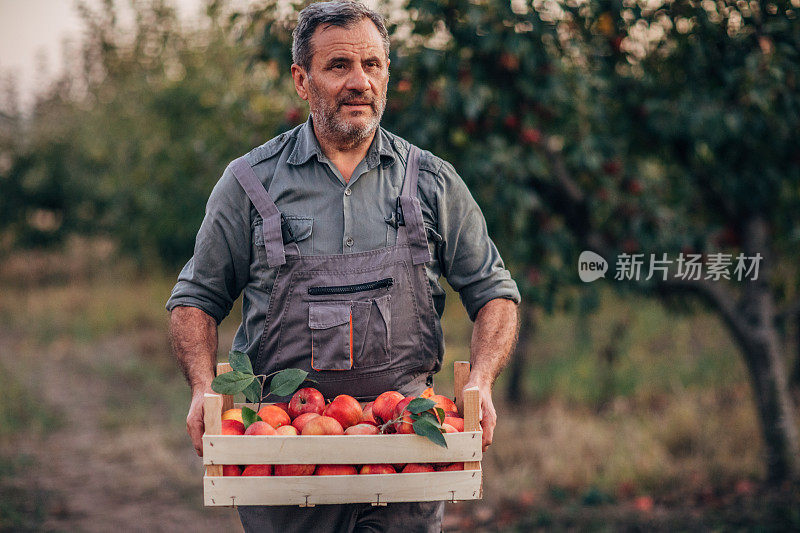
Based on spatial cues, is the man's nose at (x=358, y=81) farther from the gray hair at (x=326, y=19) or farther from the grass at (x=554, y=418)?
the grass at (x=554, y=418)

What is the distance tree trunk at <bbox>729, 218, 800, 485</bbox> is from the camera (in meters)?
4.54

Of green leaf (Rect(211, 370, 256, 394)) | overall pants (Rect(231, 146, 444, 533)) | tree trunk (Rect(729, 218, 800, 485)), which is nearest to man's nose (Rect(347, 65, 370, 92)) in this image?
overall pants (Rect(231, 146, 444, 533))

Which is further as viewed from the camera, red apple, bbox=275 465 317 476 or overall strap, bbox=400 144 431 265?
overall strap, bbox=400 144 431 265

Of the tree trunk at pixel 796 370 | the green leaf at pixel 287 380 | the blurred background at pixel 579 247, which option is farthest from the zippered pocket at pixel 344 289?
the tree trunk at pixel 796 370

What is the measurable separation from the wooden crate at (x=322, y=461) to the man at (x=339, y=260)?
0.78ft

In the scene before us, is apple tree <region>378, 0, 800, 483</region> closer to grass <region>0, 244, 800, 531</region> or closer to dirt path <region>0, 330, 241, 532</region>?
grass <region>0, 244, 800, 531</region>

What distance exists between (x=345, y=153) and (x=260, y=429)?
79 centimetres

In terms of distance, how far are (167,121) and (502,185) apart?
17.8 feet

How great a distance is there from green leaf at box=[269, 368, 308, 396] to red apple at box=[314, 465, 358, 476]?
208 mm

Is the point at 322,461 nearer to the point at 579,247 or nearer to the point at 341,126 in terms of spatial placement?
the point at 341,126

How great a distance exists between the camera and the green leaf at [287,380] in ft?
6.52

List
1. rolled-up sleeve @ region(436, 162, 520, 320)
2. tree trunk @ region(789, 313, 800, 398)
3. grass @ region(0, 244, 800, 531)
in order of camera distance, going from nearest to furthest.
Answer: rolled-up sleeve @ region(436, 162, 520, 320) < grass @ region(0, 244, 800, 531) < tree trunk @ region(789, 313, 800, 398)

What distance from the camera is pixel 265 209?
2.15 meters

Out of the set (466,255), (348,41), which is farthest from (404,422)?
(348,41)
